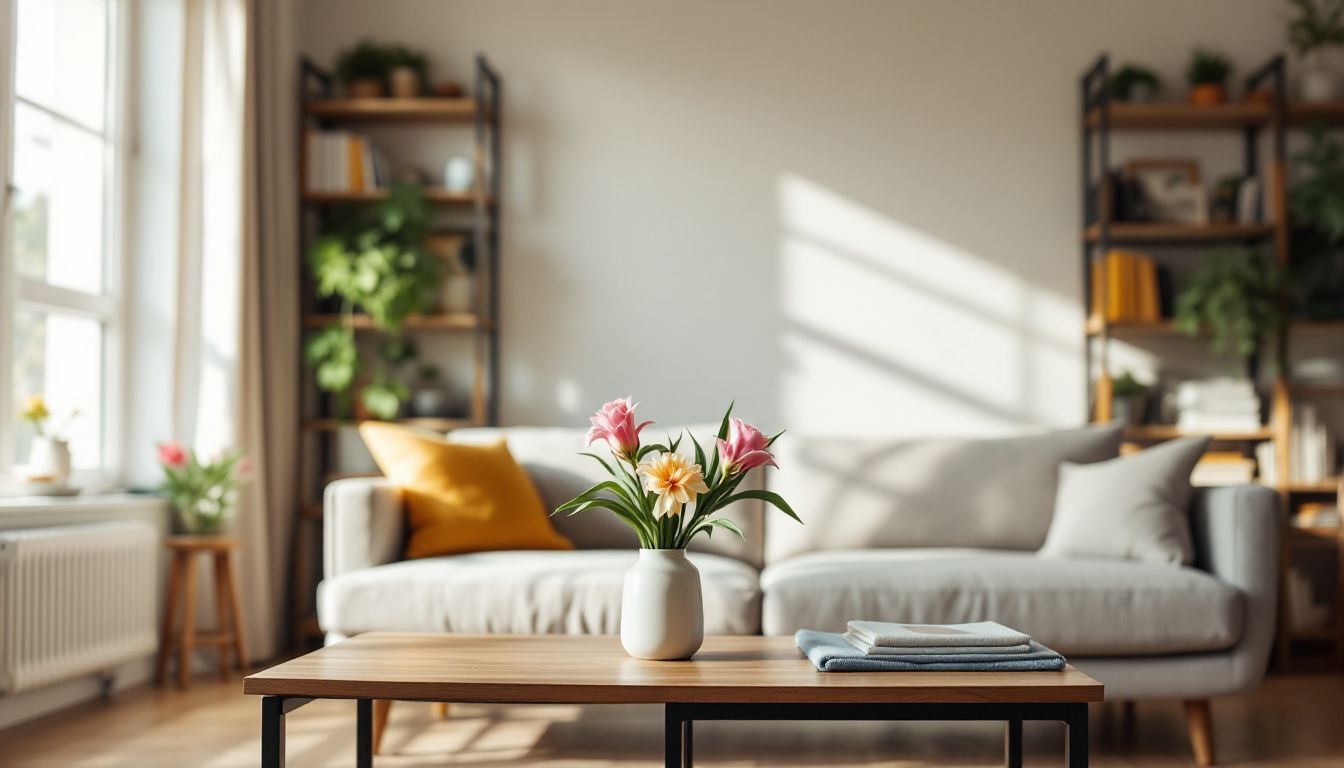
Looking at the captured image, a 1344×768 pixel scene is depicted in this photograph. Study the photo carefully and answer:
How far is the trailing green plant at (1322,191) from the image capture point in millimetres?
4031

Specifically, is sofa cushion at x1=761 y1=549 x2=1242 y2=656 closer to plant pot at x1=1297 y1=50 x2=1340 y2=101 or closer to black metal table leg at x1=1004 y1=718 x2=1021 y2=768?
black metal table leg at x1=1004 y1=718 x2=1021 y2=768

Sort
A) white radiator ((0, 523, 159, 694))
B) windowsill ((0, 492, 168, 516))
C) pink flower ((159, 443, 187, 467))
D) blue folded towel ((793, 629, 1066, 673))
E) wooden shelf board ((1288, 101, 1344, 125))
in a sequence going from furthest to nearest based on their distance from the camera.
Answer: wooden shelf board ((1288, 101, 1344, 125))
pink flower ((159, 443, 187, 467))
windowsill ((0, 492, 168, 516))
white radiator ((0, 523, 159, 694))
blue folded towel ((793, 629, 1066, 673))

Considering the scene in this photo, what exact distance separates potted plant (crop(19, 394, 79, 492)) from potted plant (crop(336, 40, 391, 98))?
1.72 meters

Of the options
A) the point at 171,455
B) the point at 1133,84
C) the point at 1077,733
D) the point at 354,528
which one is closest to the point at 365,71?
the point at 171,455

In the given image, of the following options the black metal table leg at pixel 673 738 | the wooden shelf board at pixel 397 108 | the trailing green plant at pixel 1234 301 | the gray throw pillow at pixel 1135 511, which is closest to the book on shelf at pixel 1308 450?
the trailing green plant at pixel 1234 301

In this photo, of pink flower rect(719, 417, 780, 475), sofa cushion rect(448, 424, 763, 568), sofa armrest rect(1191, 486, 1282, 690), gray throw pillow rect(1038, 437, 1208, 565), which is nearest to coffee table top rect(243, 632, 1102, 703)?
pink flower rect(719, 417, 780, 475)

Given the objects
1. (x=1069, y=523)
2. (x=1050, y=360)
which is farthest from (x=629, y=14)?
(x=1069, y=523)

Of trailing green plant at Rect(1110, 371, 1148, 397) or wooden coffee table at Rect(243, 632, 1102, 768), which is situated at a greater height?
trailing green plant at Rect(1110, 371, 1148, 397)

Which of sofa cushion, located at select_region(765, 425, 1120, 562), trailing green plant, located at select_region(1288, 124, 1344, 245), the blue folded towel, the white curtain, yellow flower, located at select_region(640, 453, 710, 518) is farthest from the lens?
trailing green plant, located at select_region(1288, 124, 1344, 245)

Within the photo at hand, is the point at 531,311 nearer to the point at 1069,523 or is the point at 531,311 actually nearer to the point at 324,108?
the point at 324,108

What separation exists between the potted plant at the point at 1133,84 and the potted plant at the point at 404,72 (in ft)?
8.36

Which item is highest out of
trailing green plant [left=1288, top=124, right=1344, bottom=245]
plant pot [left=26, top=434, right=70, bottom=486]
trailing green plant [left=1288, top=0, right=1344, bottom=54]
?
trailing green plant [left=1288, top=0, right=1344, bottom=54]

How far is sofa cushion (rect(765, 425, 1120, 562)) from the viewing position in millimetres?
3316

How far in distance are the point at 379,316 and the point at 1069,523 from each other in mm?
2403
